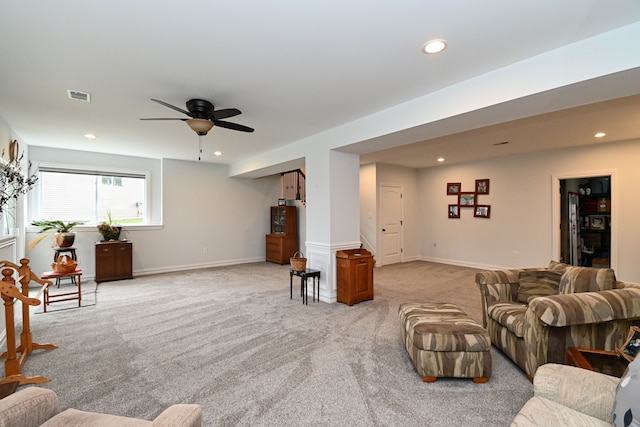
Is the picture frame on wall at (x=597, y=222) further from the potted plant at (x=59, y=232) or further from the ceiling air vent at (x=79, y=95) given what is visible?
the potted plant at (x=59, y=232)

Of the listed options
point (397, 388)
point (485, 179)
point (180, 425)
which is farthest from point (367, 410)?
point (485, 179)

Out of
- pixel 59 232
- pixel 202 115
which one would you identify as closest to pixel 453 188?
pixel 202 115

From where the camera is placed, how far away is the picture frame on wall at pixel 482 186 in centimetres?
672

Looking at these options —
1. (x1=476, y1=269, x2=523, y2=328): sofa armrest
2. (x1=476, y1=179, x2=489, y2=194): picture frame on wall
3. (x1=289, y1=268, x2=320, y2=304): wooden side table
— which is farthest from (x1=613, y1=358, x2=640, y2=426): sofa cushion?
(x1=476, y1=179, x2=489, y2=194): picture frame on wall

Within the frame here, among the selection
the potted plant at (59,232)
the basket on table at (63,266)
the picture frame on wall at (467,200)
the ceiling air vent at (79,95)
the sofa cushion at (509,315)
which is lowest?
the sofa cushion at (509,315)

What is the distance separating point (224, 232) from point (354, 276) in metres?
4.33

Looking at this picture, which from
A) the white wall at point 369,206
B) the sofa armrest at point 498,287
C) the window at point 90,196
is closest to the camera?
the sofa armrest at point 498,287

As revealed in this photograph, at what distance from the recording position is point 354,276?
13.6 feet

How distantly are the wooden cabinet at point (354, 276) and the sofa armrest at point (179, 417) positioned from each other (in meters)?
3.11

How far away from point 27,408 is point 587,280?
11.8 ft

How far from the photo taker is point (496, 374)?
2.33 m

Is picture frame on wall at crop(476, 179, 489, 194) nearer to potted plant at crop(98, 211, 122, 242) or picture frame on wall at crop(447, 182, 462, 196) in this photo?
picture frame on wall at crop(447, 182, 462, 196)

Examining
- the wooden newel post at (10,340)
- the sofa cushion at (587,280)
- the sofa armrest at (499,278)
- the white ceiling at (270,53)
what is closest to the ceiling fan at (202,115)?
the white ceiling at (270,53)

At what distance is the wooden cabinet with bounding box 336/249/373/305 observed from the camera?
4.12 meters
